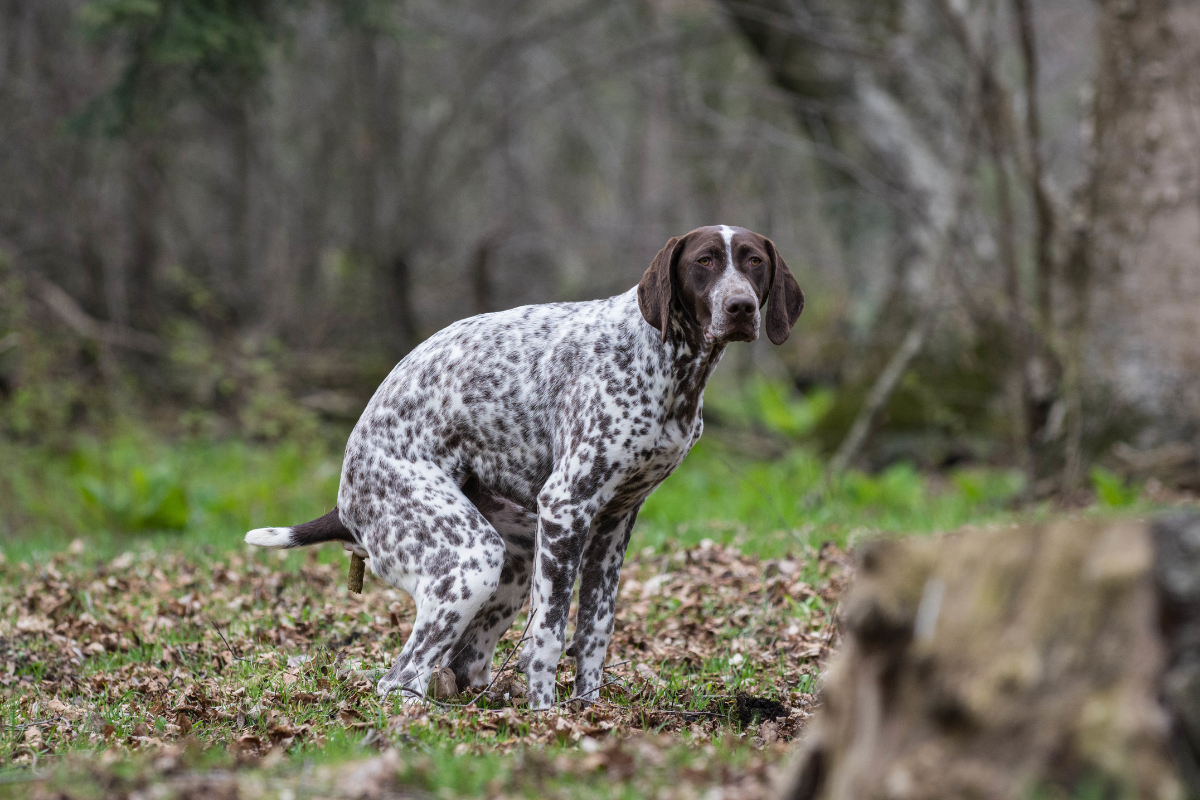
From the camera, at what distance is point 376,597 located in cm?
648

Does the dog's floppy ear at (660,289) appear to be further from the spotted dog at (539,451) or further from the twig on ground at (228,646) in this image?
the twig on ground at (228,646)

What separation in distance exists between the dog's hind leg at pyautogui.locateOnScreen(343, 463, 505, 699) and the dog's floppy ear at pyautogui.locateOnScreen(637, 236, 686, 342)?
1.07 metres

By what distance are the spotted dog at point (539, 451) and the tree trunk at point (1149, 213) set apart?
579 cm

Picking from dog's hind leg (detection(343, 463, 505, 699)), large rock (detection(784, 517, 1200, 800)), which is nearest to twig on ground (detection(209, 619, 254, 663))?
dog's hind leg (detection(343, 463, 505, 699))

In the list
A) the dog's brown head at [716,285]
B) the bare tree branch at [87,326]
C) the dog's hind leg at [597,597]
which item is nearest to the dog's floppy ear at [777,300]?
the dog's brown head at [716,285]

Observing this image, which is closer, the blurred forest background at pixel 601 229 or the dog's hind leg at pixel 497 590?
the dog's hind leg at pixel 497 590

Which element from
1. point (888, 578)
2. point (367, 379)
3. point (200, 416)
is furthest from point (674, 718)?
point (367, 379)

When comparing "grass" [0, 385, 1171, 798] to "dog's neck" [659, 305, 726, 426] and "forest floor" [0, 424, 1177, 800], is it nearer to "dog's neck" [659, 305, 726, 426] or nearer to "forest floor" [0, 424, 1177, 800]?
"forest floor" [0, 424, 1177, 800]

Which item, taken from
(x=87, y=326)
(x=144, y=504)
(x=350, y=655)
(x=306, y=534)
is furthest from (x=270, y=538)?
(x=87, y=326)

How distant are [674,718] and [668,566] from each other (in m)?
2.48

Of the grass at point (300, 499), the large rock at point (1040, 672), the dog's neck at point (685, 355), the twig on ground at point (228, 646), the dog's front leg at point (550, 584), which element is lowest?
the grass at point (300, 499)

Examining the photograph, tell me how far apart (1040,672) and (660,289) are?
248 centimetres

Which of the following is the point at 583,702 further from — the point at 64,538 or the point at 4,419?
the point at 4,419

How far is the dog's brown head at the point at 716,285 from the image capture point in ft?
13.6
